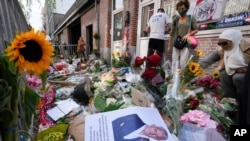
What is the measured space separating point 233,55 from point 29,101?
2.37 metres

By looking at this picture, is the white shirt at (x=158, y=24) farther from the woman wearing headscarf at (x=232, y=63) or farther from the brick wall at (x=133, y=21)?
the brick wall at (x=133, y=21)

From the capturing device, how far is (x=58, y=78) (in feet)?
11.3

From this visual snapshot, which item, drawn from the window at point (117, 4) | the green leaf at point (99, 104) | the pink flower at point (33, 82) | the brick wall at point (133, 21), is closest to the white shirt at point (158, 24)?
the brick wall at point (133, 21)

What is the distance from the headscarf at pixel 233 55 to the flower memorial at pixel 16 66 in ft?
7.62

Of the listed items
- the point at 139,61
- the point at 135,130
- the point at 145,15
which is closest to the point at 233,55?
the point at 139,61

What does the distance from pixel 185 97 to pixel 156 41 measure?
2.93 meters

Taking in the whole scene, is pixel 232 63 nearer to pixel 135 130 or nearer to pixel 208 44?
pixel 208 44

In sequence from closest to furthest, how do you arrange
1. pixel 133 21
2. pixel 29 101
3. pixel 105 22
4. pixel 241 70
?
pixel 29 101 → pixel 241 70 → pixel 133 21 → pixel 105 22

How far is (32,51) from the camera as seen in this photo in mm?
702

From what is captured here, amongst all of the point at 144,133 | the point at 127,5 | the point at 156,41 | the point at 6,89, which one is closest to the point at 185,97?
the point at 144,133

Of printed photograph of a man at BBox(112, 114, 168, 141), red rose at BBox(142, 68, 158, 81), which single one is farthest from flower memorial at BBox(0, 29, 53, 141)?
red rose at BBox(142, 68, 158, 81)

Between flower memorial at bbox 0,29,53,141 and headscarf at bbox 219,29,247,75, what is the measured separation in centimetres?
232

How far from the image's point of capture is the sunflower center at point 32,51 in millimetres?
671

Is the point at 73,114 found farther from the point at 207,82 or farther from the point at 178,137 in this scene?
the point at 207,82
